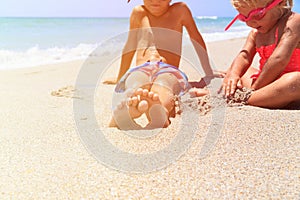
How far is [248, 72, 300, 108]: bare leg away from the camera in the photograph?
6.64ft

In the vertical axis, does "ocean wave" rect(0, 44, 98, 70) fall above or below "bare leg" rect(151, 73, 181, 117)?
below

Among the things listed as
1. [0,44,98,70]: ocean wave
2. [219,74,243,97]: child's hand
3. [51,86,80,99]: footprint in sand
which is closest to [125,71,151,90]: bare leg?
[219,74,243,97]: child's hand

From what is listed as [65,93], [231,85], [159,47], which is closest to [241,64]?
[231,85]

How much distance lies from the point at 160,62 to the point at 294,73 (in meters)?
0.86

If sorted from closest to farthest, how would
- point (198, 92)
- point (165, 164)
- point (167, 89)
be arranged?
point (165, 164) < point (167, 89) < point (198, 92)

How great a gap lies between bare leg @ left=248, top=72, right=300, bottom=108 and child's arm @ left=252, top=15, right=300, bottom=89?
0.06 meters

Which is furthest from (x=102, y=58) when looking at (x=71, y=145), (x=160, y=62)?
(x=71, y=145)

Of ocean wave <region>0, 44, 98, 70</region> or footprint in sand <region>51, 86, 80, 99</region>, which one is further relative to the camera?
ocean wave <region>0, 44, 98, 70</region>

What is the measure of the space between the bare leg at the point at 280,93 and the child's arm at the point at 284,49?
6 centimetres

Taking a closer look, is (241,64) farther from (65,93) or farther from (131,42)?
(65,93)

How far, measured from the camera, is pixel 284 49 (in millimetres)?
2059

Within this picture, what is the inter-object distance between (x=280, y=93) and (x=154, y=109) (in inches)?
29.2

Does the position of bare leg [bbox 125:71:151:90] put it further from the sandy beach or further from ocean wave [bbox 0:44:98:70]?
ocean wave [bbox 0:44:98:70]

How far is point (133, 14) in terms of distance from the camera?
2.78 metres
